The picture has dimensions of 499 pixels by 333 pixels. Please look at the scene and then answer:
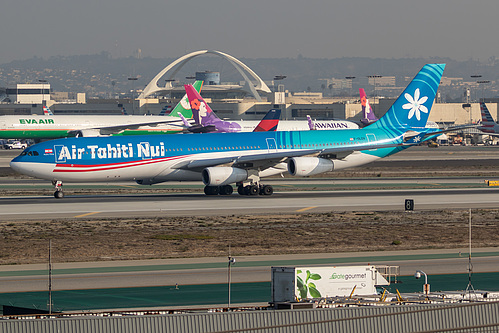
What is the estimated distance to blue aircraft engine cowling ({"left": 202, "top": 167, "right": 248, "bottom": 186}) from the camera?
59000 mm

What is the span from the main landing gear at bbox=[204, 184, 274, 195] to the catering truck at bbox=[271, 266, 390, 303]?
3720 cm

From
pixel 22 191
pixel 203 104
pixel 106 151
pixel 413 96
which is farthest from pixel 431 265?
pixel 203 104

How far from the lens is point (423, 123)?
7081 centimetres

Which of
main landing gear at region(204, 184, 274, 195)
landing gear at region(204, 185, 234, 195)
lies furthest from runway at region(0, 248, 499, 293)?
landing gear at region(204, 185, 234, 195)

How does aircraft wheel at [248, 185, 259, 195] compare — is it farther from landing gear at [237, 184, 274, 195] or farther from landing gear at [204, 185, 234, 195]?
landing gear at [204, 185, 234, 195]

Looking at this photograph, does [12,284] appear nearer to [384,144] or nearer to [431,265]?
[431,265]

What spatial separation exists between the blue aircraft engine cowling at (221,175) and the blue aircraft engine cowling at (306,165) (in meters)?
3.94

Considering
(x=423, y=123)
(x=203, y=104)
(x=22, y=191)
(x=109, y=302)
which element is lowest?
(x=109, y=302)

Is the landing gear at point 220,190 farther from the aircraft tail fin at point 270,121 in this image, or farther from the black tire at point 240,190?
the aircraft tail fin at point 270,121

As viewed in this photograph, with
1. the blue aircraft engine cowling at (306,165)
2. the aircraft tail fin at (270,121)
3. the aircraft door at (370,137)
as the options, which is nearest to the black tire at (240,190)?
the blue aircraft engine cowling at (306,165)

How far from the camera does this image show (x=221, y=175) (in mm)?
59156

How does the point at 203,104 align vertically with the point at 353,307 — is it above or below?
above

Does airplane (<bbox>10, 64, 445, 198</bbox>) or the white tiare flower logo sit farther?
the white tiare flower logo

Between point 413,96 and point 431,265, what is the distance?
3545 cm
